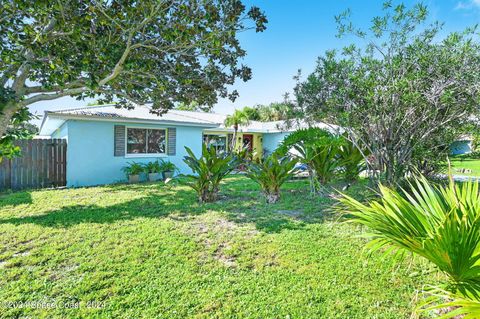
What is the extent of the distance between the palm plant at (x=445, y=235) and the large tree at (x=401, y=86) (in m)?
3.69

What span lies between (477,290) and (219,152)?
6.97 m

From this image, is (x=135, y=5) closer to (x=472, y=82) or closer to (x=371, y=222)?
(x=371, y=222)

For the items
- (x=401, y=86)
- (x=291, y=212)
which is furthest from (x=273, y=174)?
(x=401, y=86)

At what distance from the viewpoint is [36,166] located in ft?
35.8

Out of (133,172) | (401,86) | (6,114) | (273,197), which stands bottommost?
(273,197)

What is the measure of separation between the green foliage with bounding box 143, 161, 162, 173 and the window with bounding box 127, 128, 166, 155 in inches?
34.5

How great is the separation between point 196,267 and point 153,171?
9.80 metres

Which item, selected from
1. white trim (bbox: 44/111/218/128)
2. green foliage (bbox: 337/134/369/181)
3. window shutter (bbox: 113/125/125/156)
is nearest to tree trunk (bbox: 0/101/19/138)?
white trim (bbox: 44/111/218/128)

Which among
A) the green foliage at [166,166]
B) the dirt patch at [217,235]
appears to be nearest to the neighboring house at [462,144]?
the dirt patch at [217,235]

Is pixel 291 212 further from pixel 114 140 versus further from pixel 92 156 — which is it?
pixel 92 156

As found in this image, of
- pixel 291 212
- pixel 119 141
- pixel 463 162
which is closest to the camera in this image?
pixel 291 212

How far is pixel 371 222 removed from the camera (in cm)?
259

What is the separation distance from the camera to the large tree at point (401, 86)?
538 centimetres

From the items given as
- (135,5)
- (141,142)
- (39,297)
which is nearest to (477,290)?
(39,297)
